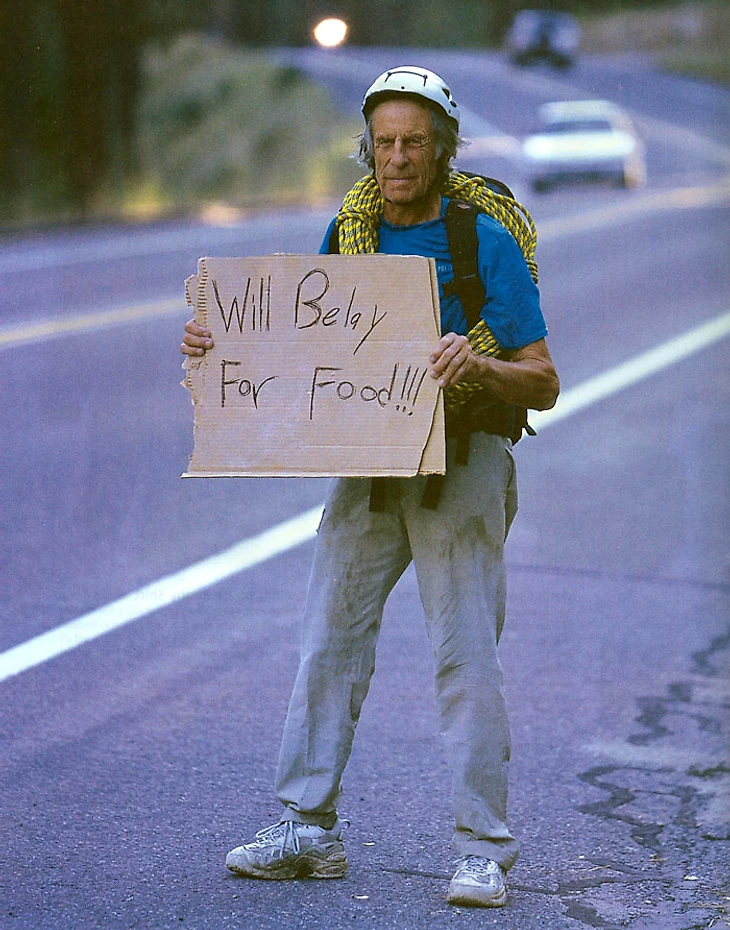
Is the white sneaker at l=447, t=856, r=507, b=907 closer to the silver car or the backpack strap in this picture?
the backpack strap

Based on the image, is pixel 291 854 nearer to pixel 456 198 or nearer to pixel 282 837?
pixel 282 837

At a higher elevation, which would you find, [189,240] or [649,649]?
[189,240]

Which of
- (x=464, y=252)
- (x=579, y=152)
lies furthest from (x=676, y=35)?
(x=464, y=252)

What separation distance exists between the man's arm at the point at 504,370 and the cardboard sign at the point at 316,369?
8 cm

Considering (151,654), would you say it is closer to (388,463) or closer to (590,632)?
(590,632)

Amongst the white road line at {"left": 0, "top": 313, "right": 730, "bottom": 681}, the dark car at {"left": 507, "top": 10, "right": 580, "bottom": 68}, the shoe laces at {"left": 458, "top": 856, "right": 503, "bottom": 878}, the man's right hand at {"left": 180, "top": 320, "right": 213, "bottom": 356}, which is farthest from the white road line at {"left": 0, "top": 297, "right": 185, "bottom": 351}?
the dark car at {"left": 507, "top": 10, "right": 580, "bottom": 68}

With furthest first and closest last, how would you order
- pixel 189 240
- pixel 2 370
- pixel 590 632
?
pixel 189 240 → pixel 2 370 → pixel 590 632

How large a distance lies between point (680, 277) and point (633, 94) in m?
22.8

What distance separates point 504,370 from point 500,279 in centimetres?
22

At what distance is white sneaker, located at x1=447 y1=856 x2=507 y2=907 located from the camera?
4102mm

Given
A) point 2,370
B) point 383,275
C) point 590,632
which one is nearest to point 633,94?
point 2,370

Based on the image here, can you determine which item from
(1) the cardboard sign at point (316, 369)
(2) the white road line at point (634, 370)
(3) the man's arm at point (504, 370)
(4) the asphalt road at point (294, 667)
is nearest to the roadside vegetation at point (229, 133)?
(2) the white road line at point (634, 370)

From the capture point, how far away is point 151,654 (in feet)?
20.7

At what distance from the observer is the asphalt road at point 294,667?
4.27 m
